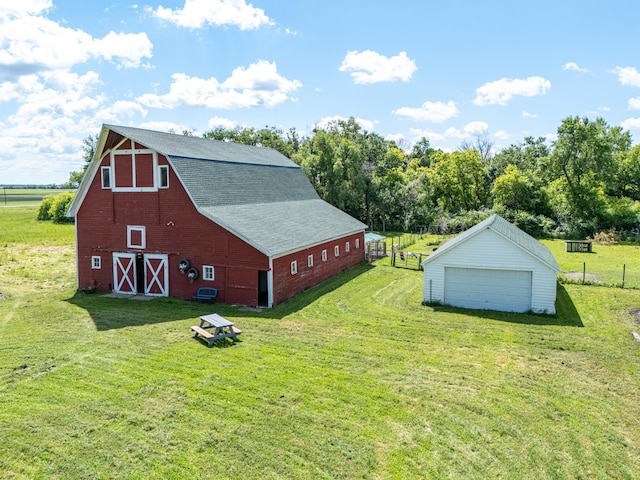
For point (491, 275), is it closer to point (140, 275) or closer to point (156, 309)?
point (156, 309)

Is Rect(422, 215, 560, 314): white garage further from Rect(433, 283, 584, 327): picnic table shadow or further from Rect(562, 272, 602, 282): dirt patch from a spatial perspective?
Rect(562, 272, 602, 282): dirt patch

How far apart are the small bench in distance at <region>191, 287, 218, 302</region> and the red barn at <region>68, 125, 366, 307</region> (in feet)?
0.65

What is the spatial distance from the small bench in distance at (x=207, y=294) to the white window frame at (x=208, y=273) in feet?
1.30

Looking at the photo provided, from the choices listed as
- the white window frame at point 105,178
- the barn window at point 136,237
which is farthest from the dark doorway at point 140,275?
the white window frame at point 105,178

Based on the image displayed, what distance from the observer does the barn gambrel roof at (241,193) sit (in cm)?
1903

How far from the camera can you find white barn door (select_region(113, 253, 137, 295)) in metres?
20.4

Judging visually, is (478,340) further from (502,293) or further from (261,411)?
(261,411)

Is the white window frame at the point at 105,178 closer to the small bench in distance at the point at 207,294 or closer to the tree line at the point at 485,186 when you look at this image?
the small bench in distance at the point at 207,294

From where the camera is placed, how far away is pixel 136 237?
20.3 metres

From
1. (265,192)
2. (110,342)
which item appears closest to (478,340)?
(110,342)

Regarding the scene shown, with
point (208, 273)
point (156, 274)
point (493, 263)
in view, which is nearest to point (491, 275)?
point (493, 263)

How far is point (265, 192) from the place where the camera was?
2516 centimetres

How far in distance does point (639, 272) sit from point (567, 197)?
19.3 m

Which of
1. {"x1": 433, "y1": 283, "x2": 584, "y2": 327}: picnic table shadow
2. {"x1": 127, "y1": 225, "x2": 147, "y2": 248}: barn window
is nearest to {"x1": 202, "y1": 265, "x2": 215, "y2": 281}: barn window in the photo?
{"x1": 127, "y1": 225, "x2": 147, "y2": 248}: barn window
